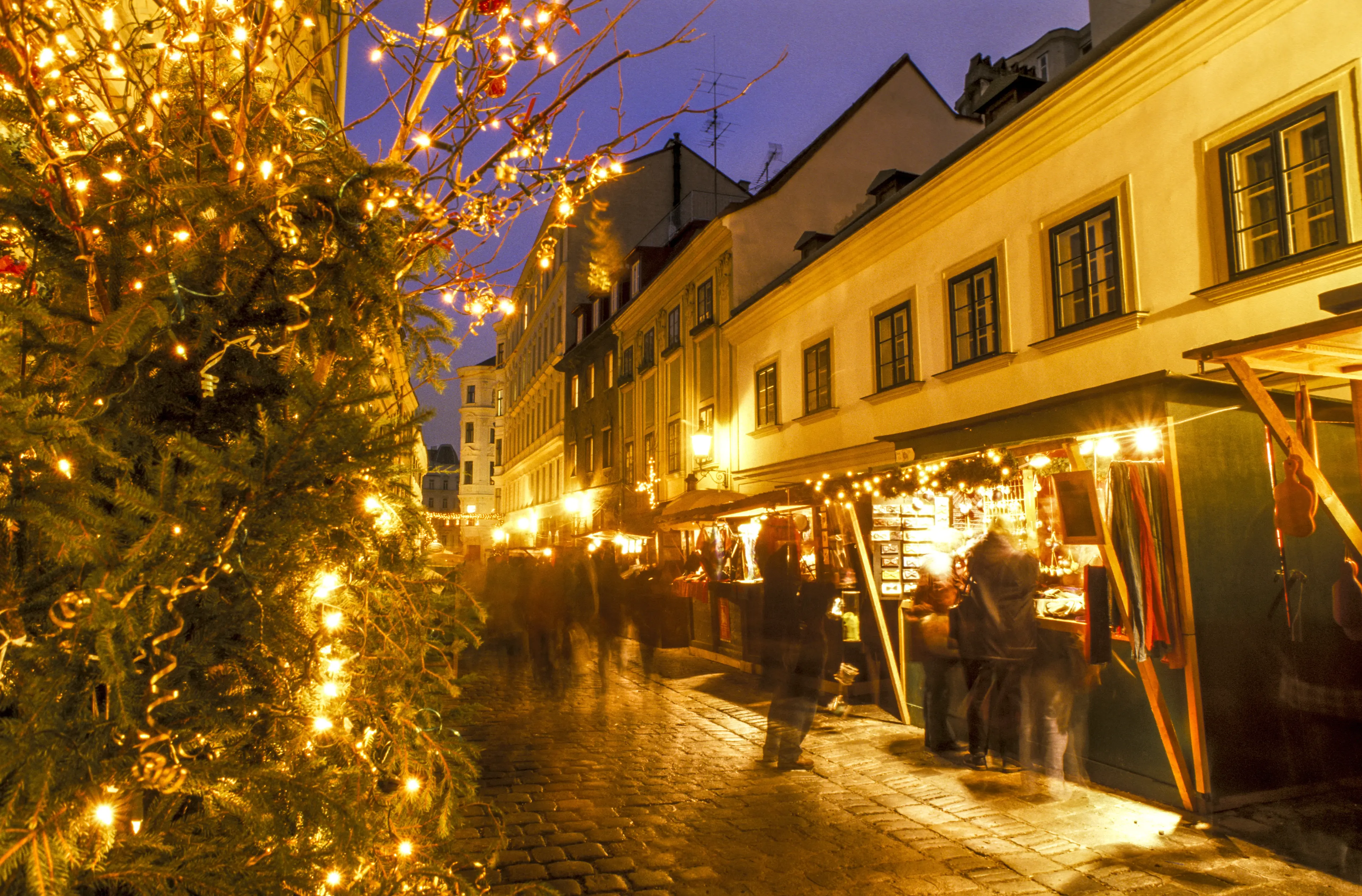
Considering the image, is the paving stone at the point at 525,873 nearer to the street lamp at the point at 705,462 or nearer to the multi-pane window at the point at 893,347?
the multi-pane window at the point at 893,347

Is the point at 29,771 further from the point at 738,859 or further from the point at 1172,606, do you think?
the point at 1172,606

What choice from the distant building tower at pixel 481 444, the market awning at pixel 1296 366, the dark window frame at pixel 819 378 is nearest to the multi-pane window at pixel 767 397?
the dark window frame at pixel 819 378

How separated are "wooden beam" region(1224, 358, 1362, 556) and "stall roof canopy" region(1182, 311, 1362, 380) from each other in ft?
0.25

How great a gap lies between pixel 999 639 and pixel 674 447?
624 inches

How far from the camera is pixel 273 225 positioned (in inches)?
102

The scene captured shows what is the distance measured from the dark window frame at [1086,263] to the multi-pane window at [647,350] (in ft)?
52.1

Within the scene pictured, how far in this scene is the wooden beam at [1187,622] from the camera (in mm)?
6113

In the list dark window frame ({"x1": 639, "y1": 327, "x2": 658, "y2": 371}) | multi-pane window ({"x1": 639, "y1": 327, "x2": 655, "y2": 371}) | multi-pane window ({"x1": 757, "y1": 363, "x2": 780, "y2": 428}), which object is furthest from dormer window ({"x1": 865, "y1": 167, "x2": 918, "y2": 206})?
multi-pane window ({"x1": 639, "y1": 327, "x2": 655, "y2": 371})

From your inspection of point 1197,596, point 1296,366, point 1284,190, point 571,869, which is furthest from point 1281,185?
point 571,869

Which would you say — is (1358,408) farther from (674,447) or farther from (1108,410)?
(674,447)

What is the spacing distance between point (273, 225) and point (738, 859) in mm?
4563

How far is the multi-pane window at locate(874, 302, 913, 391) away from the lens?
13.0 m

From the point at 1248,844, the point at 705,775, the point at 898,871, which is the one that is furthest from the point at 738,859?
the point at 1248,844

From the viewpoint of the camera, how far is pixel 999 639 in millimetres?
7465
